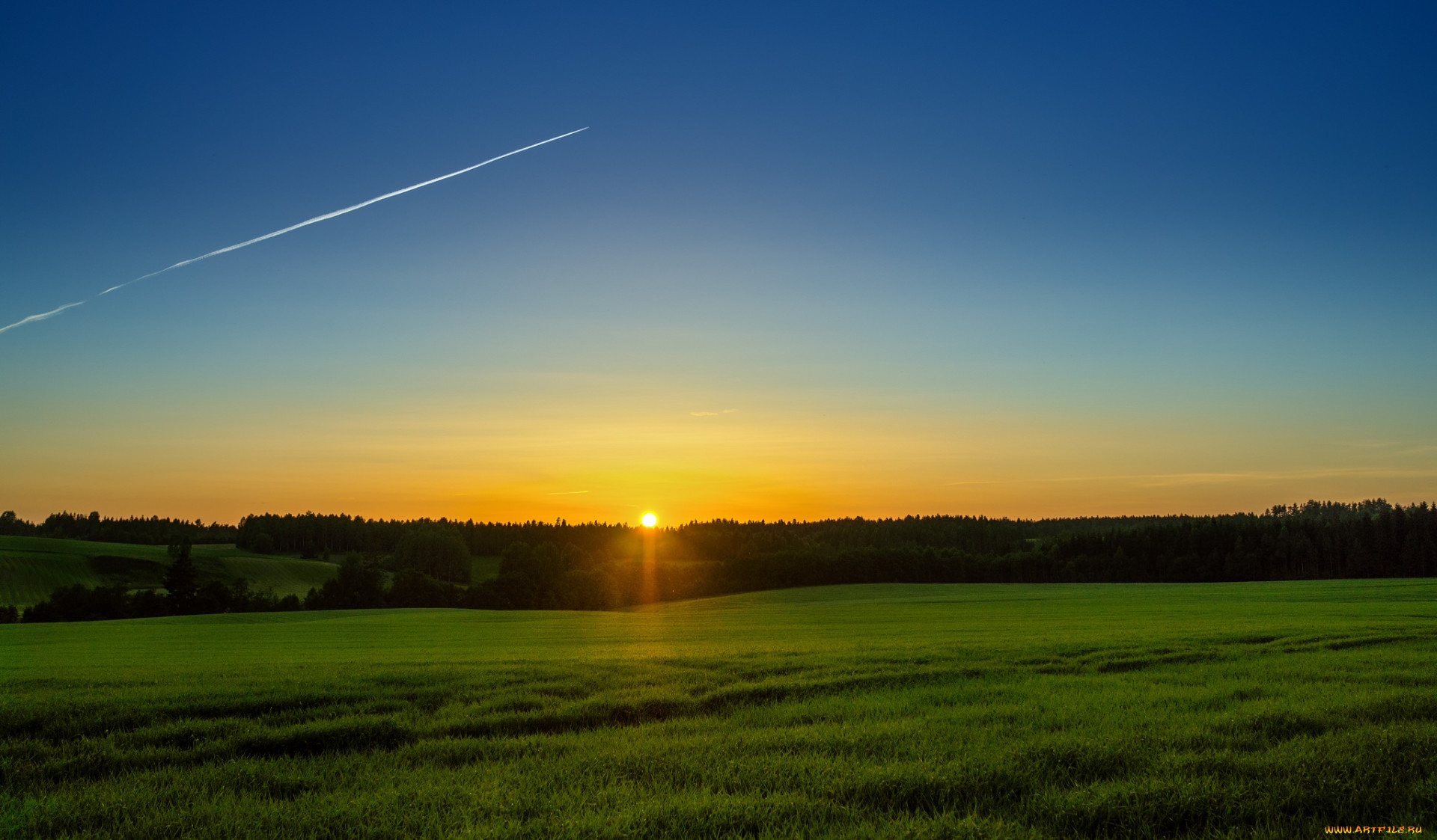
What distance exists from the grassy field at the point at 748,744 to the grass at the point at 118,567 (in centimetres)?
11086

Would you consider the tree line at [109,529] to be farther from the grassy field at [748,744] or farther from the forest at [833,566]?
the grassy field at [748,744]

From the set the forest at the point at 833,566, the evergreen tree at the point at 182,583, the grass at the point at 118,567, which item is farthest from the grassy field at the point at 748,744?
the grass at the point at 118,567

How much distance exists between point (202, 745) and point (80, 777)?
100cm

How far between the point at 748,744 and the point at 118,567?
144m

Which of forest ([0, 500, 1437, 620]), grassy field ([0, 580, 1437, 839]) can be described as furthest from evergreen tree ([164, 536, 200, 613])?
grassy field ([0, 580, 1437, 839])

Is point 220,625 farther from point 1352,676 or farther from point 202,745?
point 1352,676

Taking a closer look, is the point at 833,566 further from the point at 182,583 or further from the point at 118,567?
the point at 118,567

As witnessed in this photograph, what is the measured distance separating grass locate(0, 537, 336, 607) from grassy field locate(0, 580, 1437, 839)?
364ft

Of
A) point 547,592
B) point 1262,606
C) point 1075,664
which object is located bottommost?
point 547,592

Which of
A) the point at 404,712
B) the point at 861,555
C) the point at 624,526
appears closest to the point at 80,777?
the point at 404,712

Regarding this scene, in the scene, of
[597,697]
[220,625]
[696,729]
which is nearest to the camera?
[696,729]

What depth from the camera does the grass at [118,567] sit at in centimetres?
10231

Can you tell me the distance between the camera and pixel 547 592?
10188cm


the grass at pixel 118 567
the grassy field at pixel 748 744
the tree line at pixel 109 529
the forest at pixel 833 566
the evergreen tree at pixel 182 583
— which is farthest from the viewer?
the tree line at pixel 109 529
